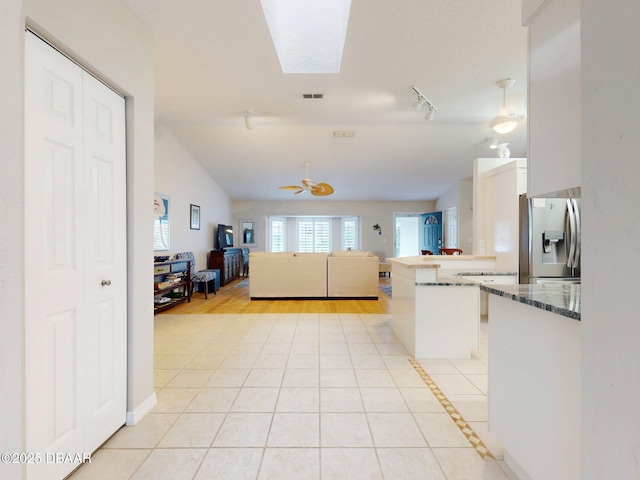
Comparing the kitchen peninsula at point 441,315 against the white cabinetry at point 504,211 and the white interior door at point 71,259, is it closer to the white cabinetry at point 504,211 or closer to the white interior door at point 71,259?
the white cabinetry at point 504,211

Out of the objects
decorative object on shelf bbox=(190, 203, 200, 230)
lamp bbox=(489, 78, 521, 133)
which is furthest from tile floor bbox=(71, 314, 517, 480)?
decorative object on shelf bbox=(190, 203, 200, 230)

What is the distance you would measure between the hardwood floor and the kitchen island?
3.14 meters

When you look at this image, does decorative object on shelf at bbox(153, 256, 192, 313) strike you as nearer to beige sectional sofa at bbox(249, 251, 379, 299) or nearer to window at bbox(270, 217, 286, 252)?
beige sectional sofa at bbox(249, 251, 379, 299)

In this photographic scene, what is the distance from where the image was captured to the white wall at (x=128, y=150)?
2.16 ft

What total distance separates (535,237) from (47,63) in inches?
155

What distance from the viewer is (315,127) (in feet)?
17.8

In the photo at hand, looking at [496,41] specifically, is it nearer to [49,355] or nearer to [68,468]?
[49,355]

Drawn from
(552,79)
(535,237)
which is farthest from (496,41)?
(535,237)

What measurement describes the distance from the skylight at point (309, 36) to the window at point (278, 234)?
6.96 meters

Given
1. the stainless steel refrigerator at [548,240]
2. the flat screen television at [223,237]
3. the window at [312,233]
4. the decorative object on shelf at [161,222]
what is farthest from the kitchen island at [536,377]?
the window at [312,233]

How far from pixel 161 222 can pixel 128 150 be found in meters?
3.61

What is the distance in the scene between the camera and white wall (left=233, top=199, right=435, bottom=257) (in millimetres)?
9492

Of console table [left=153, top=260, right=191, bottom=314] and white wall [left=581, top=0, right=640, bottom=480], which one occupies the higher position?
white wall [left=581, top=0, right=640, bottom=480]

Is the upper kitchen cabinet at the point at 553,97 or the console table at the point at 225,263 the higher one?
the upper kitchen cabinet at the point at 553,97
